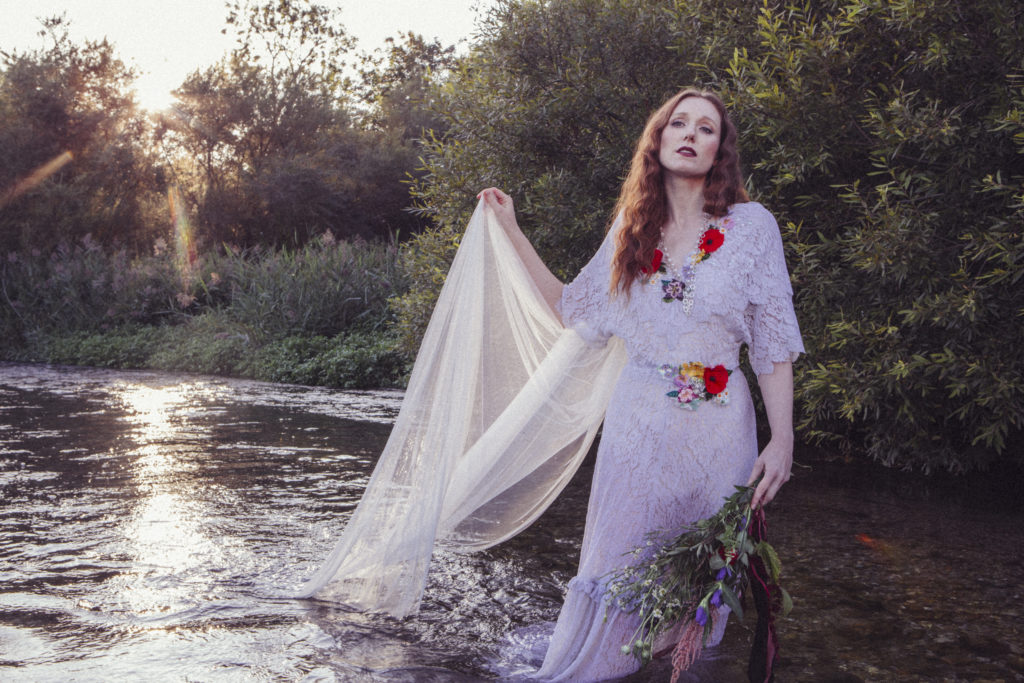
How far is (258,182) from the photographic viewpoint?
24141 mm

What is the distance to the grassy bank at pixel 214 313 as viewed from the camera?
535 inches

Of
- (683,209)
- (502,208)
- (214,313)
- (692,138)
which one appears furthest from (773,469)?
(214,313)

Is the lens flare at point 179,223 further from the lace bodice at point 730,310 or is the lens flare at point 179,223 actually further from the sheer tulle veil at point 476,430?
the lace bodice at point 730,310

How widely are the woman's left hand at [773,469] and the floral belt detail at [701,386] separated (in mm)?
240

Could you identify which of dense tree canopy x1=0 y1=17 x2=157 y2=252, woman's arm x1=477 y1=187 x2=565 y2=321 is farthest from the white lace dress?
dense tree canopy x1=0 y1=17 x2=157 y2=252

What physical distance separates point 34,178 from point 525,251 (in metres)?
20.4

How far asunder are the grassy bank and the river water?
5.54 m

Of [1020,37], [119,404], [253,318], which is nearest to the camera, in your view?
[1020,37]

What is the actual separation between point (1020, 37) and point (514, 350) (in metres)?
3.84

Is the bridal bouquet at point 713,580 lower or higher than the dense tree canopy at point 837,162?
lower

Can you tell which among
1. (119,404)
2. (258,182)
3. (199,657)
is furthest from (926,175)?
(258,182)

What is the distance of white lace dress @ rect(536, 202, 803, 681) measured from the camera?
2785 millimetres

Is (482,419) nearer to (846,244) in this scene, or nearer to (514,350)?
(514,350)

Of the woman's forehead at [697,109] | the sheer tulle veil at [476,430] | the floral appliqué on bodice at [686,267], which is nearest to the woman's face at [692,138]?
the woman's forehead at [697,109]
